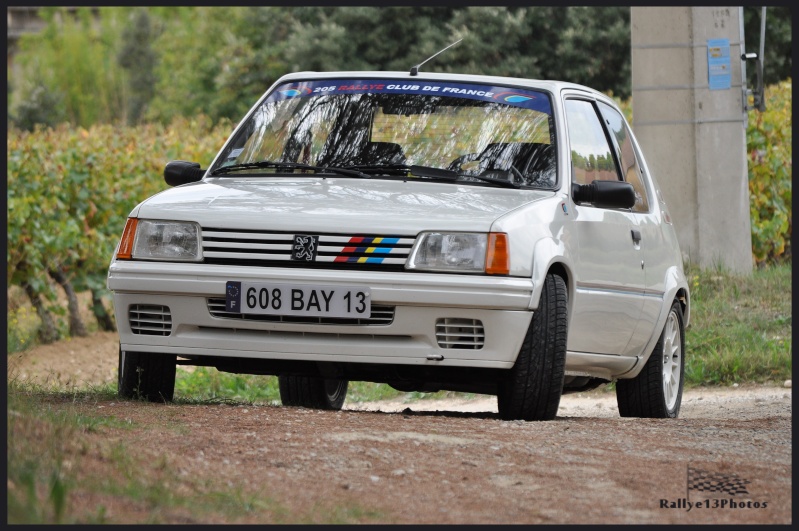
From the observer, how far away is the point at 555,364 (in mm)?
6715

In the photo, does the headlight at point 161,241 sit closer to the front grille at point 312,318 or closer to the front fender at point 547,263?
the front grille at point 312,318

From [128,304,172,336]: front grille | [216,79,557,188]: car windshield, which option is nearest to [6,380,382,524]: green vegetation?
[128,304,172,336]: front grille

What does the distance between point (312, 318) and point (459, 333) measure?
0.65 m

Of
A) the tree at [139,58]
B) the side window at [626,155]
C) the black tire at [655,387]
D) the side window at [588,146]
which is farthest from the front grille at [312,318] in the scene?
the tree at [139,58]

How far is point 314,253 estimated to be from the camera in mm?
6531

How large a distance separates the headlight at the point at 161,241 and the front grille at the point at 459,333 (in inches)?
45.5

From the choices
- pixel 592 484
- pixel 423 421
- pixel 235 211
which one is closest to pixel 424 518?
pixel 592 484

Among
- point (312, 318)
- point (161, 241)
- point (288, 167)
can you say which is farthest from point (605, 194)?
point (161, 241)

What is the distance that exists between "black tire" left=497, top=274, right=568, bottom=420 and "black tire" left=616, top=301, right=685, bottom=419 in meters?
1.89

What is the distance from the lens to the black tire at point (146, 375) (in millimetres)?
7152

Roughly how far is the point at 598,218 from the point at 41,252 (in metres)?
8.02

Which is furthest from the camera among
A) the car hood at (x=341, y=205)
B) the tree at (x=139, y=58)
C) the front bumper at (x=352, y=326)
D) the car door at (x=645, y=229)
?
the tree at (x=139, y=58)

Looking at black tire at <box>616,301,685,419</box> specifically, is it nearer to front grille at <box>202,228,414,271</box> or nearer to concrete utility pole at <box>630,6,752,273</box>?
front grille at <box>202,228,414,271</box>

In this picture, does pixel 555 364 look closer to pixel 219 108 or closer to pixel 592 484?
pixel 592 484
